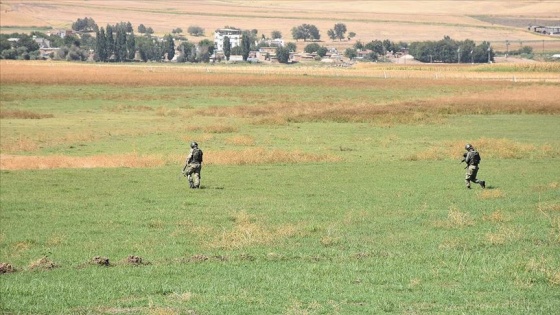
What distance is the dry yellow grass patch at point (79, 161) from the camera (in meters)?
41.1

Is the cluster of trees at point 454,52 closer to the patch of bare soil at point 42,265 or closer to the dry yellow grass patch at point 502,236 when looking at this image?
the dry yellow grass patch at point 502,236

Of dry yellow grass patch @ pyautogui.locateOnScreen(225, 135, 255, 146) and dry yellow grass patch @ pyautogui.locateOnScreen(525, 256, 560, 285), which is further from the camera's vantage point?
dry yellow grass patch @ pyautogui.locateOnScreen(225, 135, 255, 146)

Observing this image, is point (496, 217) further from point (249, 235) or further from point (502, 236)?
point (249, 235)

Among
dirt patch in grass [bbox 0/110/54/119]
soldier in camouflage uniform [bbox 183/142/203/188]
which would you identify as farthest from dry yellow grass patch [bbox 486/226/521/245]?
dirt patch in grass [bbox 0/110/54/119]

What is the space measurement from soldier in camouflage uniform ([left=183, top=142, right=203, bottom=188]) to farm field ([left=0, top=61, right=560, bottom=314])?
551 mm

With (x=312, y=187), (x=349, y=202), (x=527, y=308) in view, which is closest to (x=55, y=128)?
(x=312, y=187)

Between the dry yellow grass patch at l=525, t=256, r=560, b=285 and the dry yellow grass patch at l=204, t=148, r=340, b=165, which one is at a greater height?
the dry yellow grass patch at l=525, t=256, r=560, b=285

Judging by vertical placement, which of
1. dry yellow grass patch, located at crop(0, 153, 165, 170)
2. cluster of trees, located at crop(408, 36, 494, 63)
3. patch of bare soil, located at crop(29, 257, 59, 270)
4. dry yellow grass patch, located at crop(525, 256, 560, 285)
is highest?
dry yellow grass patch, located at crop(525, 256, 560, 285)

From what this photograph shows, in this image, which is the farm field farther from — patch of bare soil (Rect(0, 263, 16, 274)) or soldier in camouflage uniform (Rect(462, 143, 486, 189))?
soldier in camouflage uniform (Rect(462, 143, 486, 189))

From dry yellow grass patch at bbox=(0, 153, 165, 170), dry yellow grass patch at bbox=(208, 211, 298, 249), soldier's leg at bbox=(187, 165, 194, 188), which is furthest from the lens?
dry yellow grass patch at bbox=(0, 153, 165, 170)

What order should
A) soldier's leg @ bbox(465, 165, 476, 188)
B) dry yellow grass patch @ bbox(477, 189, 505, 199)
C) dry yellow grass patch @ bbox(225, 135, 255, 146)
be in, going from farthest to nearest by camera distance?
dry yellow grass patch @ bbox(225, 135, 255, 146) → soldier's leg @ bbox(465, 165, 476, 188) → dry yellow grass patch @ bbox(477, 189, 505, 199)

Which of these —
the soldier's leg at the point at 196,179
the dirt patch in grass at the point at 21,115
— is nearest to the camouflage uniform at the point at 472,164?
the soldier's leg at the point at 196,179

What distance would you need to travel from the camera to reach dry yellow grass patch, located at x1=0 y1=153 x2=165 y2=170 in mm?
41125

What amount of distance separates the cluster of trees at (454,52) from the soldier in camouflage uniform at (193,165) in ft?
289
